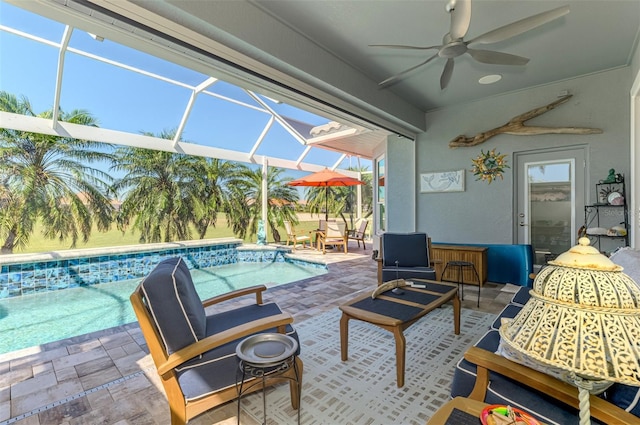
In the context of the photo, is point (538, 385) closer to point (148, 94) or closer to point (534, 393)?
point (534, 393)

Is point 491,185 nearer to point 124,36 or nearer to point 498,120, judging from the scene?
point 498,120

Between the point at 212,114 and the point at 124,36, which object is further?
the point at 212,114

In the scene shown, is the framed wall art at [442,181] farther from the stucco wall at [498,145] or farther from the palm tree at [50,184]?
the palm tree at [50,184]

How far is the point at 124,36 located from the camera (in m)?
2.29

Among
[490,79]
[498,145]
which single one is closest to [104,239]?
[490,79]

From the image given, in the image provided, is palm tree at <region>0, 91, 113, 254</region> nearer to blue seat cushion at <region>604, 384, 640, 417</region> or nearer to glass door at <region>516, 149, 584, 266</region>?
blue seat cushion at <region>604, 384, 640, 417</region>

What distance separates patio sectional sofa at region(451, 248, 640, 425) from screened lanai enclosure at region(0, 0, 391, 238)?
3.00m

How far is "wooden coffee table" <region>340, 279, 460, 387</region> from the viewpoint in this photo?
6.74ft

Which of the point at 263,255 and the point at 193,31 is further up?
the point at 193,31

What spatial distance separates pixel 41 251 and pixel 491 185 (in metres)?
8.79

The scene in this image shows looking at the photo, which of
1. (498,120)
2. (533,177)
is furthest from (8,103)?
(533,177)

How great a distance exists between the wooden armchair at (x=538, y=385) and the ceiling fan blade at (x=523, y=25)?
2.48 meters

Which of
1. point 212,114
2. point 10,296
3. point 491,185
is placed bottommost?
point 10,296

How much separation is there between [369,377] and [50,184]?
23.5ft
